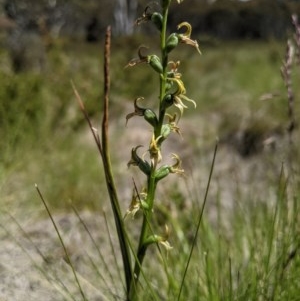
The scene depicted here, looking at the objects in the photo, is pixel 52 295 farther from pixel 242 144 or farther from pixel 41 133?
pixel 242 144

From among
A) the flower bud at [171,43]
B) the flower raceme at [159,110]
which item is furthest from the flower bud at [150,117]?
the flower bud at [171,43]

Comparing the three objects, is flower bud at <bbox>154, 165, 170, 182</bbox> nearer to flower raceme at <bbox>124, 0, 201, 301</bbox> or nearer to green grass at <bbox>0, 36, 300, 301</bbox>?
flower raceme at <bbox>124, 0, 201, 301</bbox>

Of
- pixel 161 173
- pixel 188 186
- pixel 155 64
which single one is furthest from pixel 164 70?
pixel 188 186

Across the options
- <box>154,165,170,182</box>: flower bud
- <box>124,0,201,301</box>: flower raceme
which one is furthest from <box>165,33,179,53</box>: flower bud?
<box>154,165,170,182</box>: flower bud

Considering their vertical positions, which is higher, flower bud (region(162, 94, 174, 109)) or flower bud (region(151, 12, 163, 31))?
flower bud (region(151, 12, 163, 31))

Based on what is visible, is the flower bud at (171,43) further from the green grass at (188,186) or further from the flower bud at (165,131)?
the green grass at (188,186)

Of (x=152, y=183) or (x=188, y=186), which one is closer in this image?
(x=152, y=183)

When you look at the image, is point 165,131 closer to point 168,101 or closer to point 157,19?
point 168,101

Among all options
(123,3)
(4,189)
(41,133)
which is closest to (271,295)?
(4,189)

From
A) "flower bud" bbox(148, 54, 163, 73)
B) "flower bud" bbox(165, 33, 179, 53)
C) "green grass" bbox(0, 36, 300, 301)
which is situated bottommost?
"green grass" bbox(0, 36, 300, 301)

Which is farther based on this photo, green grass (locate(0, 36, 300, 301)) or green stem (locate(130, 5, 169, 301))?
green grass (locate(0, 36, 300, 301))
